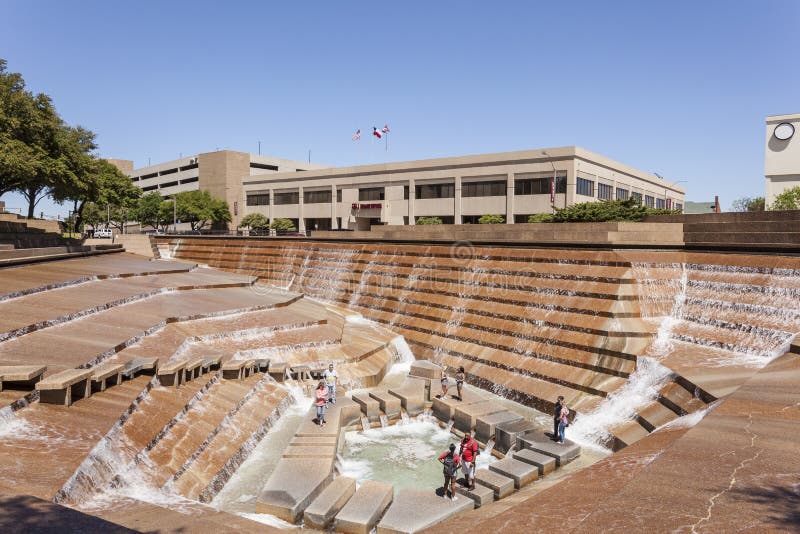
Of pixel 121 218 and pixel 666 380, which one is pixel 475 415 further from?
pixel 121 218

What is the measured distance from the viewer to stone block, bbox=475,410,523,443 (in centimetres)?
1623

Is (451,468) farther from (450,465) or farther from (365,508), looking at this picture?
(365,508)

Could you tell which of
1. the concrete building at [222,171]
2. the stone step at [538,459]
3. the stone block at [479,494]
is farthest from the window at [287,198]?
the stone block at [479,494]

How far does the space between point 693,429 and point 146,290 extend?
24823 mm

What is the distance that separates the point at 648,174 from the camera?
74.2 m

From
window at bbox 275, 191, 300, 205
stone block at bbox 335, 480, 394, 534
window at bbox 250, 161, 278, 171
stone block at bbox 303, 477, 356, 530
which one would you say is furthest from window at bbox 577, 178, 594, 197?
window at bbox 250, 161, 278, 171

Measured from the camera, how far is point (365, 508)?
37.1ft

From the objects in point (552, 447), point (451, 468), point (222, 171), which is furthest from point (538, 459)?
point (222, 171)

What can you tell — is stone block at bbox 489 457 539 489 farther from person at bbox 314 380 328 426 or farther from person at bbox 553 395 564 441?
person at bbox 314 380 328 426

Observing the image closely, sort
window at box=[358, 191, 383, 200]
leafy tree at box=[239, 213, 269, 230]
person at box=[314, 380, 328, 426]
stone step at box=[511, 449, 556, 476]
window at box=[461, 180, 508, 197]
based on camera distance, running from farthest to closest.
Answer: leafy tree at box=[239, 213, 269, 230] → window at box=[358, 191, 383, 200] → window at box=[461, 180, 508, 197] → person at box=[314, 380, 328, 426] → stone step at box=[511, 449, 556, 476]

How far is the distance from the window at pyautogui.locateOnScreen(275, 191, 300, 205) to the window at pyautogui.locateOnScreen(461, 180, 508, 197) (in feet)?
98.6

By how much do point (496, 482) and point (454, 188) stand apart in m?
52.8

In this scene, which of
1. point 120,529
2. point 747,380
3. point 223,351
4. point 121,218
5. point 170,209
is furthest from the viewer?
point 121,218

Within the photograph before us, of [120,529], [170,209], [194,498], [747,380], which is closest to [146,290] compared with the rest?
[194,498]
